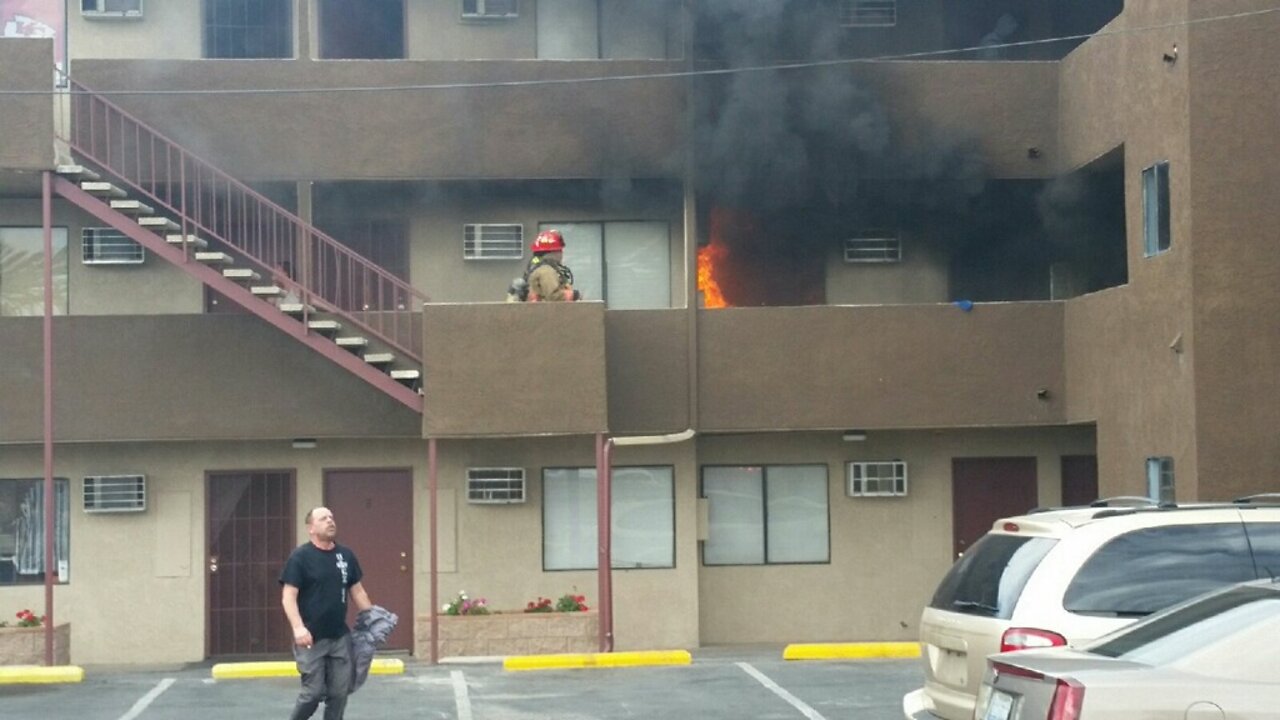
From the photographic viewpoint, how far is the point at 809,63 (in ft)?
68.8

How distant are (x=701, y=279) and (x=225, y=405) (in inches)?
230

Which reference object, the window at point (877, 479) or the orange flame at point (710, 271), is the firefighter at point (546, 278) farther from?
the window at point (877, 479)

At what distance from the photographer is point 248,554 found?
21750 millimetres

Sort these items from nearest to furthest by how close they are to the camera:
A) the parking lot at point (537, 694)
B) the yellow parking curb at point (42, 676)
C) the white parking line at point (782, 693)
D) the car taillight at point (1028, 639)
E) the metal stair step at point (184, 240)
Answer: the car taillight at point (1028, 639)
the white parking line at point (782, 693)
the parking lot at point (537, 694)
the yellow parking curb at point (42, 676)
the metal stair step at point (184, 240)

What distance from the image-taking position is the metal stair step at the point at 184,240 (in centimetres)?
1900

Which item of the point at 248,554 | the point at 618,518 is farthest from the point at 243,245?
the point at 618,518

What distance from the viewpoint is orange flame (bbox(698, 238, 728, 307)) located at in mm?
22297

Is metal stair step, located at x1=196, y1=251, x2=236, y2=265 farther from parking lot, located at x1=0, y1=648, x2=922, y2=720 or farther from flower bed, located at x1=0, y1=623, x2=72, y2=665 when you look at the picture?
flower bed, located at x1=0, y1=623, x2=72, y2=665

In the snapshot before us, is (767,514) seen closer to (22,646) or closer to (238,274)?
(238,274)

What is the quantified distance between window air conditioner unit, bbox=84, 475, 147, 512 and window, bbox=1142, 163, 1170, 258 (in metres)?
11.7

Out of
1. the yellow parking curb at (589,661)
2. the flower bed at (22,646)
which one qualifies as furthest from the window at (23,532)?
the yellow parking curb at (589,661)

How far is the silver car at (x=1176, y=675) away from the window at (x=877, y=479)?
13.9 meters

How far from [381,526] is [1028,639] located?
13348mm

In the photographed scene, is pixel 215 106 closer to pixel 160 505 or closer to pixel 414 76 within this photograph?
pixel 414 76
